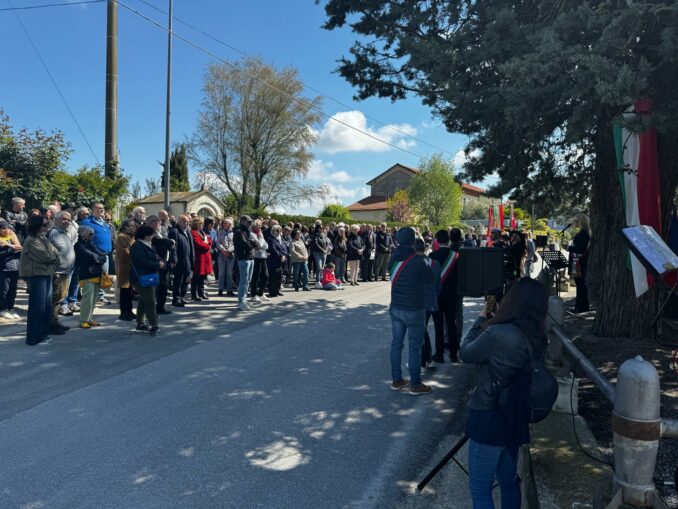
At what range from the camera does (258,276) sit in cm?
1111

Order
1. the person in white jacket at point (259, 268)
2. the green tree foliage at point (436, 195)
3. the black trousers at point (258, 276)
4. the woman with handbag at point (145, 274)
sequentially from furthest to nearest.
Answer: the green tree foliage at point (436, 195) < the black trousers at point (258, 276) < the person in white jacket at point (259, 268) < the woman with handbag at point (145, 274)

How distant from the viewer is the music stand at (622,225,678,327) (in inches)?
112

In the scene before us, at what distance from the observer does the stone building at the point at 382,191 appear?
75.1 metres

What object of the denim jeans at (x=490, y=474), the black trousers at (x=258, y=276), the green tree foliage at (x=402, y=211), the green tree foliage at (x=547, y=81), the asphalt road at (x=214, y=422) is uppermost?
the green tree foliage at (x=402, y=211)

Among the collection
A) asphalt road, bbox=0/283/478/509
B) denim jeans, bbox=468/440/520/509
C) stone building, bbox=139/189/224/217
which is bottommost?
asphalt road, bbox=0/283/478/509

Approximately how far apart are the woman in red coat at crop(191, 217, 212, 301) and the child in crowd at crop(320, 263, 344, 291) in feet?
12.8

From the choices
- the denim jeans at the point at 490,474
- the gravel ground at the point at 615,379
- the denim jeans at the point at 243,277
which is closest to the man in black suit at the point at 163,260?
the denim jeans at the point at 243,277

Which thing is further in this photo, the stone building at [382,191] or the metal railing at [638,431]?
the stone building at [382,191]

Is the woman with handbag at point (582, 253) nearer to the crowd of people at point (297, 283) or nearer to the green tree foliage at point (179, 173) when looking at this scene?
the crowd of people at point (297, 283)

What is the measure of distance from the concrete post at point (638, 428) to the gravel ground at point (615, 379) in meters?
1.28

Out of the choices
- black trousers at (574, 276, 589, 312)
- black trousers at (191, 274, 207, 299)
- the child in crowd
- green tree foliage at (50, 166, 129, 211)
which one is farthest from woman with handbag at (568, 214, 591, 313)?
green tree foliage at (50, 166, 129, 211)

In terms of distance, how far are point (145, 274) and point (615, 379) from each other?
656cm

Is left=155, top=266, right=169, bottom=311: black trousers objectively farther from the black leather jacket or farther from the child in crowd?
the black leather jacket

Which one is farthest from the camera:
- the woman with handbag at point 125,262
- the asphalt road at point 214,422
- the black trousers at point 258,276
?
the black trousers at point 258,276
